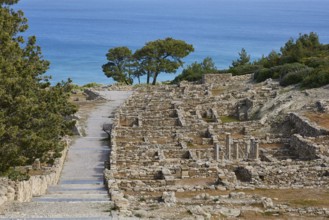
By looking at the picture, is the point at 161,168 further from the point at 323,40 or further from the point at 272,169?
the point at 323,40

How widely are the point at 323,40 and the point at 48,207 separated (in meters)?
177

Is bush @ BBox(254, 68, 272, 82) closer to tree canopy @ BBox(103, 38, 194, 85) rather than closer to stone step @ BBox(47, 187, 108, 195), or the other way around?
tree canopy @ BBox(103, 38, 194, 85)

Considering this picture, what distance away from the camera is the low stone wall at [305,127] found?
33.2 metres

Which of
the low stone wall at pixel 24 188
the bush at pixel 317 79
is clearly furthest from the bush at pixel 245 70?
the low stone wall at pixel 24 188

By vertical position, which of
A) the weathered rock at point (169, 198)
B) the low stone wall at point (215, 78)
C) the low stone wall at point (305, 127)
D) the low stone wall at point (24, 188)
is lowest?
the weathered rock at point (169, 198)

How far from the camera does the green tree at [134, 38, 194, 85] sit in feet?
256

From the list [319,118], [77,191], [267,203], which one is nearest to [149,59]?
[319,118]

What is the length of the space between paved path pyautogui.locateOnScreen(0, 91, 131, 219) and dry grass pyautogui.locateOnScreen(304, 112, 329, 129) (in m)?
11.5

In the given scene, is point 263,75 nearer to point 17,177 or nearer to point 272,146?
point 272,146

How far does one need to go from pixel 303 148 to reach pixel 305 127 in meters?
5.23

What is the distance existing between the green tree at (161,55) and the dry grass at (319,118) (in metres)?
41.1

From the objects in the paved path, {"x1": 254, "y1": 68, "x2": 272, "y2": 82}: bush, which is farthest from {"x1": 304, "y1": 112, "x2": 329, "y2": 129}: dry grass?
{"x1": 254, "y1": 68, "x2": 272, "y2": 82}: bush

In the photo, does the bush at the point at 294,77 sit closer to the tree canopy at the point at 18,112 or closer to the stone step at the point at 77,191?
the tree canopy at the point at 18,112

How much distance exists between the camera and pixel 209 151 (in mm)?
31406
